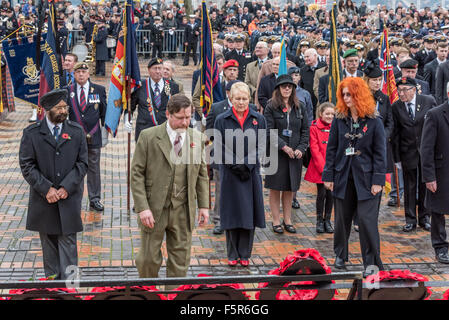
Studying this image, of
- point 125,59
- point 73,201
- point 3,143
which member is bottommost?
point 3,143

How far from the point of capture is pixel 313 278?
429 centimetres

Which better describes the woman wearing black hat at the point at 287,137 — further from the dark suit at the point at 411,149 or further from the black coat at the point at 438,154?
the black coat at the point at 438,154

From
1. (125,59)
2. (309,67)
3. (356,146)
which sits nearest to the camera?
(356,146)

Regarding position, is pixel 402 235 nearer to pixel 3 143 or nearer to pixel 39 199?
pixel 39 199

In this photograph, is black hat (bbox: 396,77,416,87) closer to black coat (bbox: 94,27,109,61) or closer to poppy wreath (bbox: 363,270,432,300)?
poppy wreath (bbox: 363,270,432,300)

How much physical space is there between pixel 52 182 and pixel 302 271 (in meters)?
2.90

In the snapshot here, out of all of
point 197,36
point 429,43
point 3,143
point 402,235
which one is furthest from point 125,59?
point 197,36

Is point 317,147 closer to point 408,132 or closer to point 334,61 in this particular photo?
point 408,132

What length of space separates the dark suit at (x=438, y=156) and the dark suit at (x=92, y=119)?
4.57 metres

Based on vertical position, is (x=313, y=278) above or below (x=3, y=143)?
above

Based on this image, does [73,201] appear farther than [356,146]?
No

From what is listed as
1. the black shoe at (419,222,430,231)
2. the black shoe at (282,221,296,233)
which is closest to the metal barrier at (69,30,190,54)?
the black shoe at (282,221,296,233)
